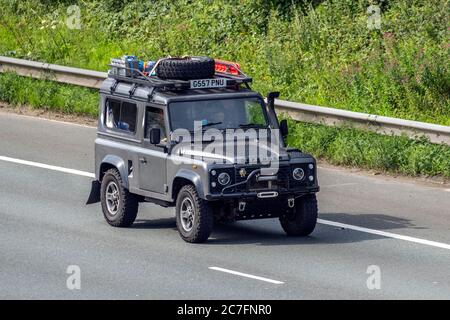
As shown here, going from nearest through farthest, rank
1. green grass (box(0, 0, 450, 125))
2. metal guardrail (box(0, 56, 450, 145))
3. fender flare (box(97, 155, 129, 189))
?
fender flare (box(97, 155, 129, 189)) < metal guardrail (box(0, 56, 450, 145)) < green grass (box(0, 0, 450, 125))

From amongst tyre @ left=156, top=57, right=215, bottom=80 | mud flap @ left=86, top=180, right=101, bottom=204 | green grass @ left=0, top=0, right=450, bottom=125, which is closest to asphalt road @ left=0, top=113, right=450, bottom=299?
→ mud flap @ left=86, top=180, right=101, bottom=204

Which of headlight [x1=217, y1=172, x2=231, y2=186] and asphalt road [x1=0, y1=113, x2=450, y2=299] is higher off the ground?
headlight [x1=217, y1=172, x2=231, y2=186]

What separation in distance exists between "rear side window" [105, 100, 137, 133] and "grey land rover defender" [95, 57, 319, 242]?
0.05 feet

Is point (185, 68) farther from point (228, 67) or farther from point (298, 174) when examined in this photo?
point (298, 174)

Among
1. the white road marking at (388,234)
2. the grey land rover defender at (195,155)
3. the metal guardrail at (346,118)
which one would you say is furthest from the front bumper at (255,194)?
the metal guardrail at (346,118)

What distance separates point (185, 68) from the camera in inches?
669

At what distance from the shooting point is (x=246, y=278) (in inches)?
572

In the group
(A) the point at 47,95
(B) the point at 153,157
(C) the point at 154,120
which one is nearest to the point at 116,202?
(B) the point at 153,157

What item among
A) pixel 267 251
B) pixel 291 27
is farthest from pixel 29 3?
pixel 267 251

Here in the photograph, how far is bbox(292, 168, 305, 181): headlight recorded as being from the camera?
16.2m

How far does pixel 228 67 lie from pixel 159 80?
140 cm

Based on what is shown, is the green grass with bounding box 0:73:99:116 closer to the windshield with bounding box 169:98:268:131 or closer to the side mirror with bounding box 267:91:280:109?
the side mirror with bounding box 267:91:280:109
